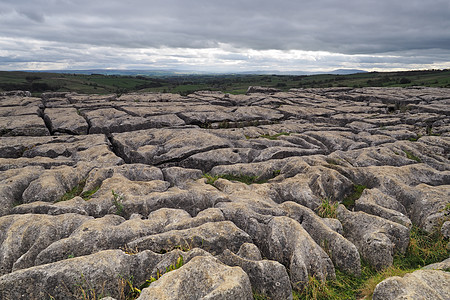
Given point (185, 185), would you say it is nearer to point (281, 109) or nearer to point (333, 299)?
point (333, 299)

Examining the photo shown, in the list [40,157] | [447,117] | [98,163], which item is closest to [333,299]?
[98,163]

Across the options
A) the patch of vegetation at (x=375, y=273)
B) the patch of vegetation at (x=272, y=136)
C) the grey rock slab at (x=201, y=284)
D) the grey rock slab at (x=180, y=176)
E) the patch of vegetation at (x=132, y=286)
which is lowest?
the patch of vegetation at (x=375, y=273)

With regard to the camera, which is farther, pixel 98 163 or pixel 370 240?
pixel 98 163

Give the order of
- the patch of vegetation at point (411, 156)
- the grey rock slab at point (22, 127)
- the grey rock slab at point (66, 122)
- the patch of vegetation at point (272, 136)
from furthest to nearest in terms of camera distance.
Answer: the grey rock slab at point (66, 122) → the patch of vegetation at point (272, 136) → the grey rock slab at point (22, 127) → the patch of vegetation at point (411, 156)

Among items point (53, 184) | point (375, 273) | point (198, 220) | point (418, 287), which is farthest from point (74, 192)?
point (418, 287)

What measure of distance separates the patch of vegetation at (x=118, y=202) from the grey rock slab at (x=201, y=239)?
3300mm

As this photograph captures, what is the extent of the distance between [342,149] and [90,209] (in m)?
19.6

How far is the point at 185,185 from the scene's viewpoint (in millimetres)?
15305

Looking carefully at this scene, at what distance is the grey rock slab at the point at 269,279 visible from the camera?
764cm

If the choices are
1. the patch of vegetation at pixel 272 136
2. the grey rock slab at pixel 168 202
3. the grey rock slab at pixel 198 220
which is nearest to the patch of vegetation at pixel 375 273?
the grey rock slab at pixel 198 220

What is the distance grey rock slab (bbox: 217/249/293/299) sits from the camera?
25.1 ft

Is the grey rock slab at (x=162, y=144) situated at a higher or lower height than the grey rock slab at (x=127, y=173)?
higher

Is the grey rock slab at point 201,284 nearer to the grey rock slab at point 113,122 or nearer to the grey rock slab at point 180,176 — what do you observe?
the grey rock slab at point 180,176

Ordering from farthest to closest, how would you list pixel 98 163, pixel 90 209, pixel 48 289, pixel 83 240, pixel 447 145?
pixel 447 145 < pixel 98 163 < pixel 90 209 < pixel 83 240 < pixel 48 289
